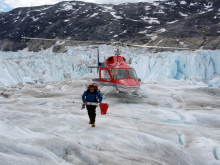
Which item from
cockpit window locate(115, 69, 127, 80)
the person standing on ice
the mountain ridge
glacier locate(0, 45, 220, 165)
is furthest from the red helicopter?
the mountain ridge

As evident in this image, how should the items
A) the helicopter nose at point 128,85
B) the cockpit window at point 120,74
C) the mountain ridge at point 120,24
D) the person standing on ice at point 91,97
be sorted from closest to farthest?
the person standing on ice at point 91,97, the helicopter nose at point 128,85, the cockpit window at point 120,74, the mountain ridge at point 120,24

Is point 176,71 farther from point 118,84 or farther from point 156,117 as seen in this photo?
point 156,117

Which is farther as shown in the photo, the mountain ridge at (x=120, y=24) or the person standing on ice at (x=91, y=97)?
the mountain ridge at (x=120, y=24)

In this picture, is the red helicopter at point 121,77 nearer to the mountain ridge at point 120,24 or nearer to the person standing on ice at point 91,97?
the person standing on ice at point 91,97

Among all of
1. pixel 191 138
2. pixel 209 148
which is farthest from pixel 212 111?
pixel 209 148

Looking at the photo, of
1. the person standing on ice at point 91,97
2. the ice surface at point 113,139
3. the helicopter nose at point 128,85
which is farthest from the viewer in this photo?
the helicopter nose at point 128,85

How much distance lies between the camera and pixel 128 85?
20.5ft

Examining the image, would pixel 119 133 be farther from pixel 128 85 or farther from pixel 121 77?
pixel 121 77

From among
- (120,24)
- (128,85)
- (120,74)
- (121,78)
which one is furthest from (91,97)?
(120,24)

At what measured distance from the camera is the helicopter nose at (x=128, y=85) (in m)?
6.20

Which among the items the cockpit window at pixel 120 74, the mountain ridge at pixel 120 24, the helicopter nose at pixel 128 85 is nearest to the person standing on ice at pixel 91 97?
the helicopter nose at pixel 128 85

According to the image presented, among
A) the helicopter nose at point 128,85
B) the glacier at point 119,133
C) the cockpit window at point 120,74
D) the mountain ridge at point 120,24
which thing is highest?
the mountain ridge at point 120,24

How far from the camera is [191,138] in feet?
10.7

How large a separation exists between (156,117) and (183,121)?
0.78 m
